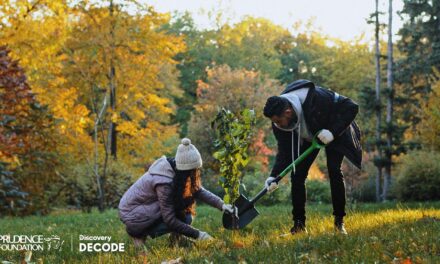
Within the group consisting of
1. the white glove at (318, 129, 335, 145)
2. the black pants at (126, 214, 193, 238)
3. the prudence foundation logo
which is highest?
the white glove at (318, 129, 335, 145)

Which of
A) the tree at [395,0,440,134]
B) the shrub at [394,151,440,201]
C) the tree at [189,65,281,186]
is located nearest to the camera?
the shrub at [394,151,440,201]

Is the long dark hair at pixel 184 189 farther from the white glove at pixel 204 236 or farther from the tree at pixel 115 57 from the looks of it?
the tree at pixel 115 57

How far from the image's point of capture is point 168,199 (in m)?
4.66

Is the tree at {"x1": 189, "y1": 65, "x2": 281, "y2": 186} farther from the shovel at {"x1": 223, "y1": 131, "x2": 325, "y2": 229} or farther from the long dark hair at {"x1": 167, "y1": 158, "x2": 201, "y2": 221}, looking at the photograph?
the long dark hair at {"x1": 167, "y1": 158, "x2": 201, "y2": 221}

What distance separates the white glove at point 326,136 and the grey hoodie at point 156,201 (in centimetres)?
114

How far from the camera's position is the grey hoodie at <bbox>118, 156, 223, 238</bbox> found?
461 cm

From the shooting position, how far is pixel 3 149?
881cm

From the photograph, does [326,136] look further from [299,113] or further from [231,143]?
[231,143]

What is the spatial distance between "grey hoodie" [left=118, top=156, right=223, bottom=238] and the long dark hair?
0.05m

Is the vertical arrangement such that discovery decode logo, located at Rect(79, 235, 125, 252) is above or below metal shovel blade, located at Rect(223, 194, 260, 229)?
below

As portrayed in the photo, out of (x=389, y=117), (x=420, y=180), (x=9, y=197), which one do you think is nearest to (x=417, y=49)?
(x=389, y=117)

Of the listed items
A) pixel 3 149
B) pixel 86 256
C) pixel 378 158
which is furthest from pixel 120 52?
pixel 86 256

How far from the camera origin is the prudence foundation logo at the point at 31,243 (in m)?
5.02

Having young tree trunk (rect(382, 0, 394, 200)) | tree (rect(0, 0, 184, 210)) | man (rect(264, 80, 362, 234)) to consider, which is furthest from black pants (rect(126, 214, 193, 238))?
young tree trunk (rect(382, 0, 394, 200))
